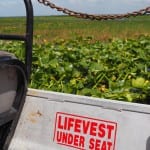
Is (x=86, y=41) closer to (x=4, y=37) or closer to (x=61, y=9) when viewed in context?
(x=61, y=9)

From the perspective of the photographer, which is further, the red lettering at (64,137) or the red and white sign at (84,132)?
the red lettering at (64,137)

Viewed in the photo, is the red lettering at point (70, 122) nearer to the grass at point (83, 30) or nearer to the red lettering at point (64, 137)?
Answer: the red lettering at point (64, 137)

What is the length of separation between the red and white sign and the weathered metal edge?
7 cm

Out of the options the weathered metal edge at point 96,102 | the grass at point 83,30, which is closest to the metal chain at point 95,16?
the weathered metal edge at point 96,102

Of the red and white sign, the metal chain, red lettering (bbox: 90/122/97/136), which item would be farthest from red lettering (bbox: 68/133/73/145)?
the metal chain

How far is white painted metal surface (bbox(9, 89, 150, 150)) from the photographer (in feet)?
6.67

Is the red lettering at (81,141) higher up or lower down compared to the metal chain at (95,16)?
lower down

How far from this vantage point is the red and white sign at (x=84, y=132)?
6.90 feet

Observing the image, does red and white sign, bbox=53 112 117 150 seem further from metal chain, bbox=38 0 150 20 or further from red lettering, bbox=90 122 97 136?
metal chain, bbox=38 0 150 20

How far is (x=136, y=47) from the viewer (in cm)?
395

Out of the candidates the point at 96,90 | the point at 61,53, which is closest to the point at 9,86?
the point at 96,90

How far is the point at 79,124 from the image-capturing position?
219 centimetres

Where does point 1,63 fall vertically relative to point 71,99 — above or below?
above

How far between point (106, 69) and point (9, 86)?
2.92ft
